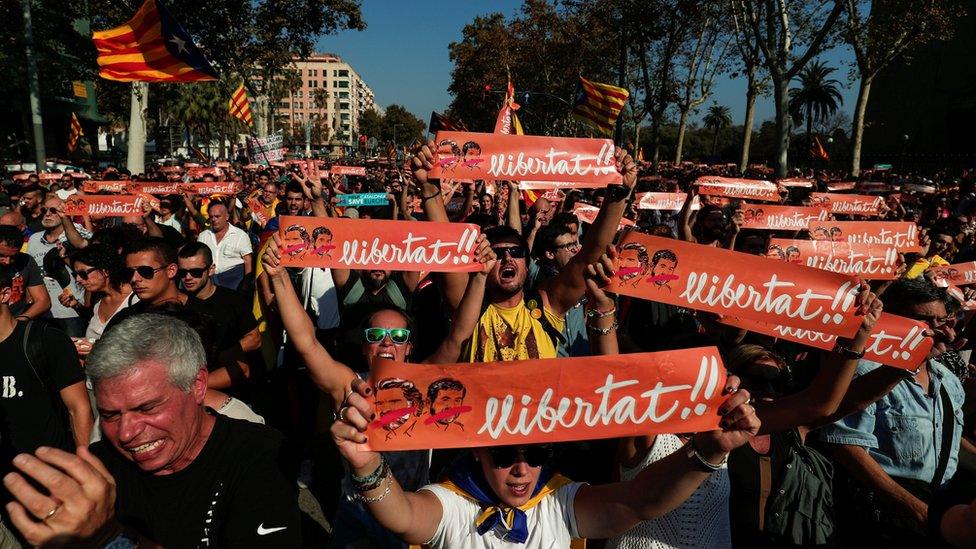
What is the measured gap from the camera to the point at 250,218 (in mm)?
10477

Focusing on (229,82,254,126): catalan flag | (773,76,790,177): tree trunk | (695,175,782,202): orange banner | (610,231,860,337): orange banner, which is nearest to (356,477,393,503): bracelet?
(610,231,860,337): orange banner

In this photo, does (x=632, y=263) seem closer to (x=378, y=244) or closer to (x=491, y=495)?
(x=491, y=495)

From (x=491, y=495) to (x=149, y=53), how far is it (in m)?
7.84

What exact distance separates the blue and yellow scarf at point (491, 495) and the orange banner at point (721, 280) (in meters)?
0.94

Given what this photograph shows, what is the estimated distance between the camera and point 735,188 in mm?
7727

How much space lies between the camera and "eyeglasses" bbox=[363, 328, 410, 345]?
10.3ft

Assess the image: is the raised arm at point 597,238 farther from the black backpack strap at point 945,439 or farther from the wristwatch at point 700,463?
the black backpack strap at point 945,439

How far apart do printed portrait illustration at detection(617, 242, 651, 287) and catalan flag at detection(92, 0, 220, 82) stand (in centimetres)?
696

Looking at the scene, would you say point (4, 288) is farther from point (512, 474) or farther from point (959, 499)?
point (959, 499)

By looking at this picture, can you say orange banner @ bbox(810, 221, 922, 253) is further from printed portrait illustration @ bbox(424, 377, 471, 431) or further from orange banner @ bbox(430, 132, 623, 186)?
printed portrait illustration @ bbox(424, 377, 471, 431)

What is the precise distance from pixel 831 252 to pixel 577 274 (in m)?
1.97

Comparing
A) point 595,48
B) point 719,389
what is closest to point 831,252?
point 719,389

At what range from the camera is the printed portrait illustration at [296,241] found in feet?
11.0

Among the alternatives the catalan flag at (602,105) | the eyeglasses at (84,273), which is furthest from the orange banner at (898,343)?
the catalan flag at (602,105)
